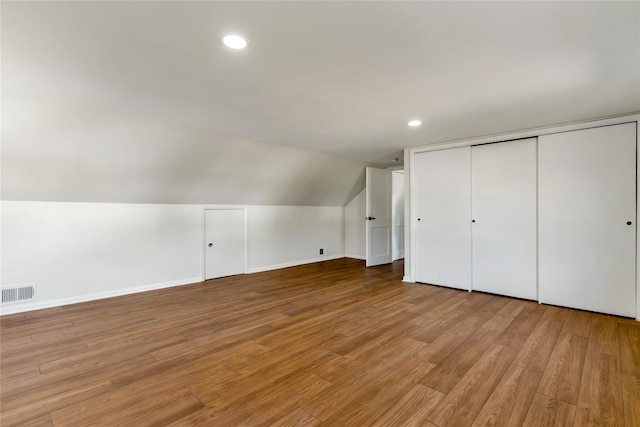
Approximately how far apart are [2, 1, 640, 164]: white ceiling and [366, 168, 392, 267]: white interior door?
2670mm

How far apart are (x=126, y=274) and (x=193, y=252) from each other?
38.0 inches

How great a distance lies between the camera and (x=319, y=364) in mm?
2262

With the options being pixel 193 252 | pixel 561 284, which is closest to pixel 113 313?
pixel 193 252

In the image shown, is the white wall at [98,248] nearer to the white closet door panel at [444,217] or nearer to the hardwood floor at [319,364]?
the hardwood floor at [319,364]

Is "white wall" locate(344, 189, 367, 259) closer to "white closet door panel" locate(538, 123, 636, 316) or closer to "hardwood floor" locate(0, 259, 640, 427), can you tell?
"hardwood floor" locate(0, 259, 640, 427)

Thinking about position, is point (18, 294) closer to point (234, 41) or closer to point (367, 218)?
point (234, 41)

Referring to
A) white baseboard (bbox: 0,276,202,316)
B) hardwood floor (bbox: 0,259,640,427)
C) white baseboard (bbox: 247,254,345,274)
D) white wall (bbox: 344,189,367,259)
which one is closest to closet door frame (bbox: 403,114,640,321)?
hardwood floor (bbox: 0,259,640,427)

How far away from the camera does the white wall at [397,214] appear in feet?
22.9

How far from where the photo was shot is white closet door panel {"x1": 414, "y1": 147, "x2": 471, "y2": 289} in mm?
4348

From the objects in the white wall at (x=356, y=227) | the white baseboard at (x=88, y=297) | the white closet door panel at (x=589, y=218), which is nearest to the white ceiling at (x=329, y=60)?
the white closet door panel at (x=589, y=218)

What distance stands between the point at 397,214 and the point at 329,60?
552cm

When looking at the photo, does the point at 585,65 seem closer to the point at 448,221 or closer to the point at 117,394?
the point at 448,221

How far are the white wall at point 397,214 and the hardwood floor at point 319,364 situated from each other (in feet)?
10.7

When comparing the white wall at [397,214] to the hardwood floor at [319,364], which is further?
the white wall at [397,214]
